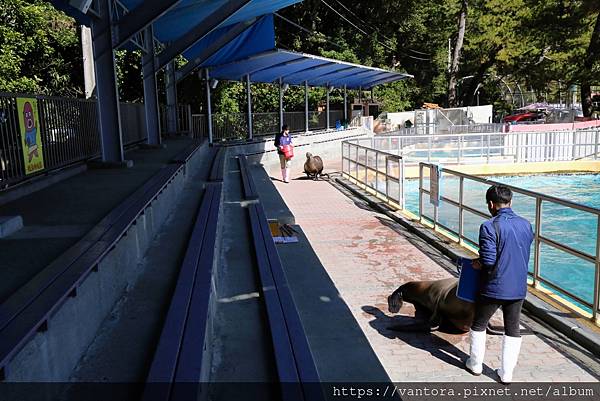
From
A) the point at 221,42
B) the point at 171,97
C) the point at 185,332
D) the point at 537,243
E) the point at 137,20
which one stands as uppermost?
the point at 221,42

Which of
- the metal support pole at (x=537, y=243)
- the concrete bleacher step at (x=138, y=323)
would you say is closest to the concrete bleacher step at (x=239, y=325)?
the concrete bleacher step at (x=138, y=323)

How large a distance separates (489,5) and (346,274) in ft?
143

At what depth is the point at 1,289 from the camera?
346 centimetres

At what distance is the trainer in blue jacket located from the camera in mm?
4750

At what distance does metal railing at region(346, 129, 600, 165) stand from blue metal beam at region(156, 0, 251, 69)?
29.6ft

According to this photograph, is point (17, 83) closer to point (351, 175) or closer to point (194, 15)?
point (194, 15)

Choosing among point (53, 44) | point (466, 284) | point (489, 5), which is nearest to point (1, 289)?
point (466, 284)

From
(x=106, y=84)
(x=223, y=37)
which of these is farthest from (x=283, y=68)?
(x=106, y=84)

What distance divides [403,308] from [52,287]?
14.6 ft

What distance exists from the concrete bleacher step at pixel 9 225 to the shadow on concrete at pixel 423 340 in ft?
12.1

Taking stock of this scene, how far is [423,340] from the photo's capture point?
5770 mm

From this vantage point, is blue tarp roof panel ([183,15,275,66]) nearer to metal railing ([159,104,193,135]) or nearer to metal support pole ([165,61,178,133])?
metal support pole ([165,61,178,133])

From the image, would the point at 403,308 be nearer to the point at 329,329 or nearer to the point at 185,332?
the point at 329,329

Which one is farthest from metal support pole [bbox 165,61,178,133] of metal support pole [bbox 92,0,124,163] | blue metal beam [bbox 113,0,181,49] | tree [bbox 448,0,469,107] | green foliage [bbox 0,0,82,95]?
tree [bbox 448,0,469,107]
